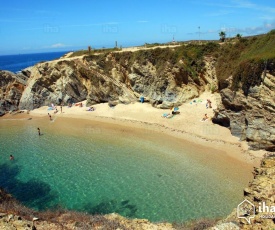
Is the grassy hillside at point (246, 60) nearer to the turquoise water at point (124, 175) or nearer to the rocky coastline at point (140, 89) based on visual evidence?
the rocky coastline at point (140, 89)

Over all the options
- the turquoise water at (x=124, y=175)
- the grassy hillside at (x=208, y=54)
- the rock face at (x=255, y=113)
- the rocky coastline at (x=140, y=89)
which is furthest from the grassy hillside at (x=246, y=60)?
the turquoise water at (x=124, y=175)

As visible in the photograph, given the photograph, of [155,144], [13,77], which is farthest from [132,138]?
[13,77]

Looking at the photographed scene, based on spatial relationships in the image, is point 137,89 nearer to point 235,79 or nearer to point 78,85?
point 78,85

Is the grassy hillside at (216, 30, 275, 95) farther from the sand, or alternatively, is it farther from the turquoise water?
the turquoise water

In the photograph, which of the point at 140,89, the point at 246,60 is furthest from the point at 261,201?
the point at 140,89

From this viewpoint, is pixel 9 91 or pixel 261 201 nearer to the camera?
pixel 261 201

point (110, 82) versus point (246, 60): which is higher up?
point (246, 60)

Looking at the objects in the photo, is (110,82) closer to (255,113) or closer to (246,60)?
(246,60)
